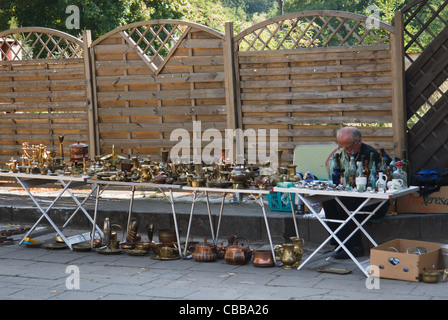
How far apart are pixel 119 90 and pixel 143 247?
319 cm

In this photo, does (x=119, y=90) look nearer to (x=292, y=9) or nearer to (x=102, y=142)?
(x=102, y=142)

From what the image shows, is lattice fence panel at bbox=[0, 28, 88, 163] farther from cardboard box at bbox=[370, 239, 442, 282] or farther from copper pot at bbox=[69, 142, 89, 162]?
cardboard box at bbox=[370, 239, 442, 282]

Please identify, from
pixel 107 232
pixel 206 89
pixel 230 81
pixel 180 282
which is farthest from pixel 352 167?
pixel 206 89

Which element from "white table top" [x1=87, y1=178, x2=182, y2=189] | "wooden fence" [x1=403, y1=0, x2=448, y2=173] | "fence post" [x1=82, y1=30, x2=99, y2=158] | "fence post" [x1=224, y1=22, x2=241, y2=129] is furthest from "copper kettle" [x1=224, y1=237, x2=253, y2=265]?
"fence post" [x1=82, y1=30, x2=99, y2=158]

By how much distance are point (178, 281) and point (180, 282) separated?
43 mm

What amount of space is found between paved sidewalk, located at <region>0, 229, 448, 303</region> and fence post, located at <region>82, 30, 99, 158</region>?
9.68 ft

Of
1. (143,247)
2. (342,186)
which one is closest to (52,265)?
(143,247)

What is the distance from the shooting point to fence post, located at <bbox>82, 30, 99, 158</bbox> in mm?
9766

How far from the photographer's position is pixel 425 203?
720 centimetres

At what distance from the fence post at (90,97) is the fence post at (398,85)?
402 cm

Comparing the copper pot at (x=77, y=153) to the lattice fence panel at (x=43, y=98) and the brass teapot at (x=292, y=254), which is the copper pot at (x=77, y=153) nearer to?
the lattice fence panel at (x=43, y=98)

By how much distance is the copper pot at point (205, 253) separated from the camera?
21.9ft

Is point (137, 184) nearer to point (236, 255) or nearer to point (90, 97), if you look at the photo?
point (236, 255)

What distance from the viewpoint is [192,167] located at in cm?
707
